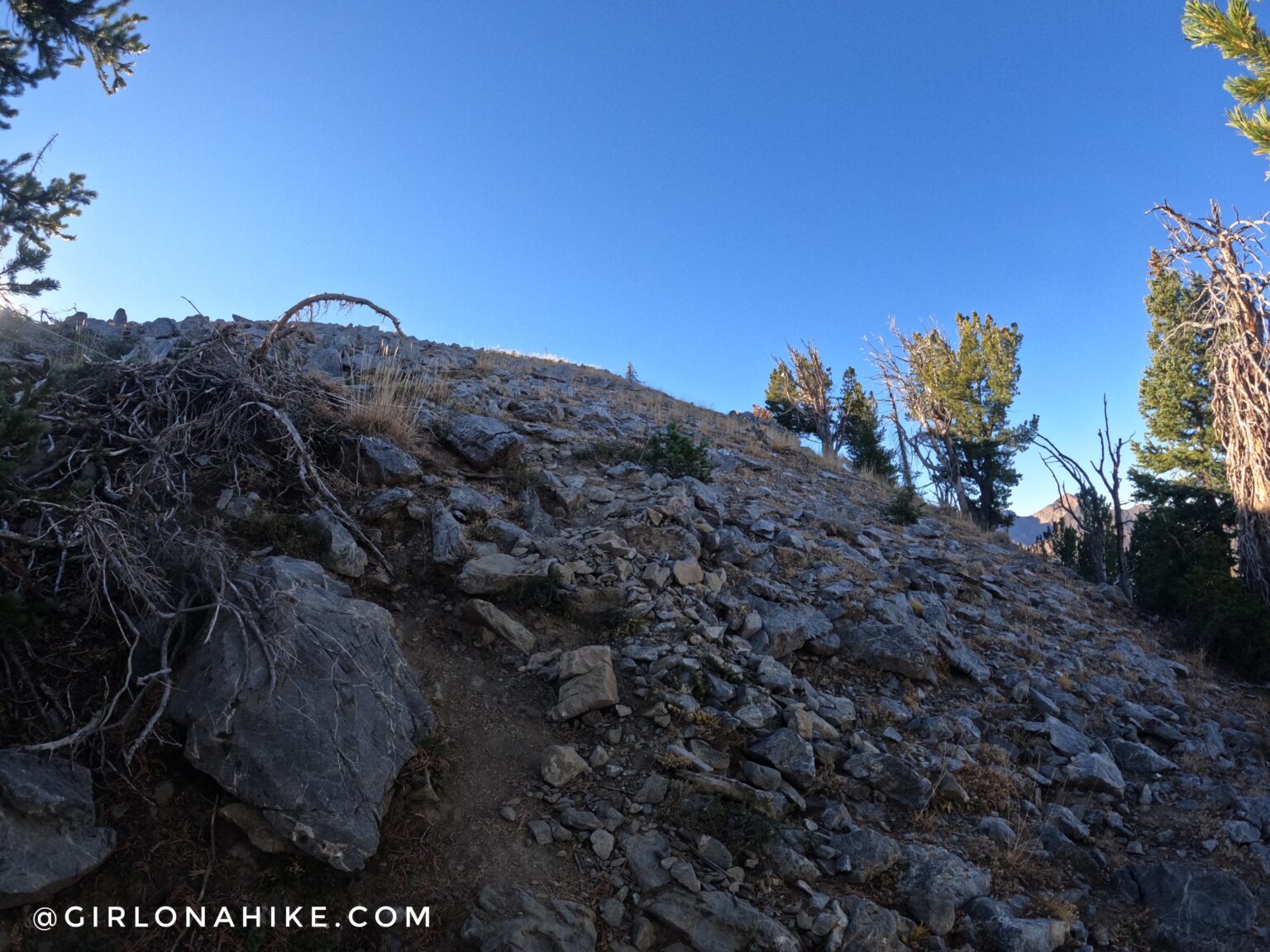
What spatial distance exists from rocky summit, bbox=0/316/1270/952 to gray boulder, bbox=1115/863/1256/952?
2cm

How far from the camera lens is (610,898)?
11.3 feet

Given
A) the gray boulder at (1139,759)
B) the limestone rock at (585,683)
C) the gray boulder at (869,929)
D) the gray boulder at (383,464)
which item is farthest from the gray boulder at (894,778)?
the gray boulder at (383,464)

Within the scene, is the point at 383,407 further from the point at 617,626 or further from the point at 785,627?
the point at 785,627

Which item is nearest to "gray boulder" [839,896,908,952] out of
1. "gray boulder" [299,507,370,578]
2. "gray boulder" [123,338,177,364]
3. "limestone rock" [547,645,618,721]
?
"limestone rock" [547,645,618,721]

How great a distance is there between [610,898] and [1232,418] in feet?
36.4

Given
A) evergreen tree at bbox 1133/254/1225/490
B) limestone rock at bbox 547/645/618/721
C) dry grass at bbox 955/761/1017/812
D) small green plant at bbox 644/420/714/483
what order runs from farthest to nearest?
1. evergreen tree at bbox 1133/254/1225/490
2. small green plant at bbox 644/420/714/483
3. dry grass at bbox 955/761/1017/812
4. limestone rock at bbox 547/645/618/721

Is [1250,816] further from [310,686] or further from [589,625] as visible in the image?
[310,686]

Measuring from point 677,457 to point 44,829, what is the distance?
23.0 feet

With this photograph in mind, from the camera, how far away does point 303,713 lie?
357 cm

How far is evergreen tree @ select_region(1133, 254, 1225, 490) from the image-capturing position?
1608cm

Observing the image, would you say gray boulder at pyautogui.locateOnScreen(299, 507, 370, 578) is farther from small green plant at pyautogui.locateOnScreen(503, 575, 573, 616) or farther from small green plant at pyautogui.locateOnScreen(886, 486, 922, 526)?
small green plant at pyautogui.locateOnScreen(886, 486, 922, 526)

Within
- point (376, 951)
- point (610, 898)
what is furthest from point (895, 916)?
point (376, 951)

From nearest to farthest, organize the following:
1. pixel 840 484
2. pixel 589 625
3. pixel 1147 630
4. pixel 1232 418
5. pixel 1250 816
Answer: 1. pixel 1250 816
2. pixel 589 625
3. pixel 1147 630
4. pixel 1232 418
5. pixel 840 484

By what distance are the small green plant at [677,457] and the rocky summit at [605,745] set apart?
41.9 inches
